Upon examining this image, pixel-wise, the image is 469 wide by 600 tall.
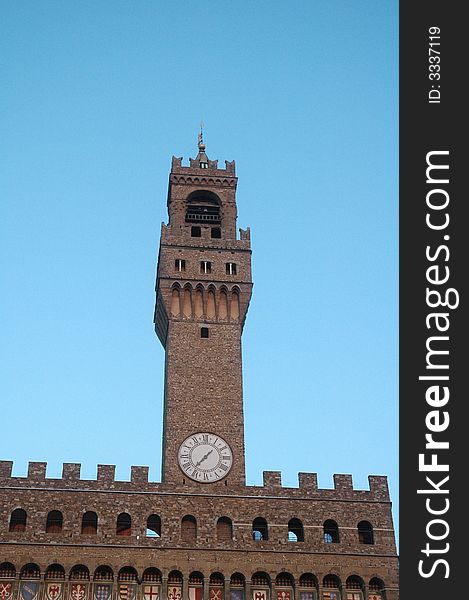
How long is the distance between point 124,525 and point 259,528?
608cm

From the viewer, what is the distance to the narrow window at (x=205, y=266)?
163ft

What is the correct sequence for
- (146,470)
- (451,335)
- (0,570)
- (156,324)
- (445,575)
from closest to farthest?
(445,575), (451,335), (0,570), (146,470), (156,324)

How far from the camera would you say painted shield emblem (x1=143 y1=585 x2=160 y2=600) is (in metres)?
39.2

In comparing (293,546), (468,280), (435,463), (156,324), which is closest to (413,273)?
(468,280)

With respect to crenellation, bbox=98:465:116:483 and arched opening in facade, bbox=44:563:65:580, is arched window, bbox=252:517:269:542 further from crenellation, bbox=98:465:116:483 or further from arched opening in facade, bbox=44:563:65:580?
arched opening in facade, bbox=44:563:65:580

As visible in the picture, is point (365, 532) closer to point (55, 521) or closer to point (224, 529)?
point (224, 529)

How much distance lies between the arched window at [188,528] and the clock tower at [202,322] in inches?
69.3

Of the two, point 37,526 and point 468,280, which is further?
point 37,526

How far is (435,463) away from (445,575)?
8.39ft

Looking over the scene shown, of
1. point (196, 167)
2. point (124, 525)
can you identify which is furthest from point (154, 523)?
point (196, 167)

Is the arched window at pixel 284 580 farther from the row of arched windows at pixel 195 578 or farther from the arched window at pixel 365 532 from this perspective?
the arched window at pixel 365 532

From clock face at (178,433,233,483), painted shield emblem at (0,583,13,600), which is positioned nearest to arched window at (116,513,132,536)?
clock face at (178,433,233,483)

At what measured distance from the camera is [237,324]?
48.2 metres

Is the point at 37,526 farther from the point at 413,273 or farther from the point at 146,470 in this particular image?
the point at 413,273
